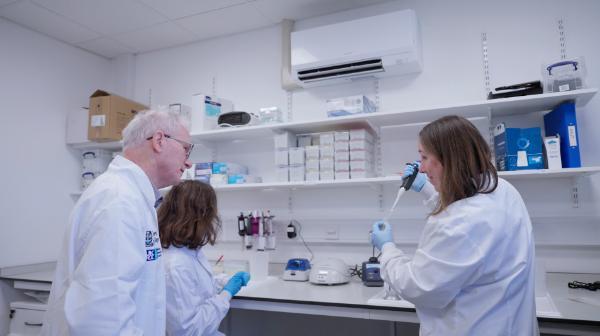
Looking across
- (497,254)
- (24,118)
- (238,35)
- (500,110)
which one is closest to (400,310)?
(497,254)

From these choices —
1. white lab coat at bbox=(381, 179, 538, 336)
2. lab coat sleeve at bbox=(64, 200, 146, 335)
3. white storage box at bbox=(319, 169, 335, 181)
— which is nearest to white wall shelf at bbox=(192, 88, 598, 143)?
white storage box at bbox=(319, 169, 335, 181)

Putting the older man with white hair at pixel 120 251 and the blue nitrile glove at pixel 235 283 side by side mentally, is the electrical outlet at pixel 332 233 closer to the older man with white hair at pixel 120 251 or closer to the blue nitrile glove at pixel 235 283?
the blue nitrile glove at pixel 235 283

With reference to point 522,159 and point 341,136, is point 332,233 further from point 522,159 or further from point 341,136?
point 522,159

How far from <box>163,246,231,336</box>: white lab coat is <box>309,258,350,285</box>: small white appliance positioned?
2.27 ft

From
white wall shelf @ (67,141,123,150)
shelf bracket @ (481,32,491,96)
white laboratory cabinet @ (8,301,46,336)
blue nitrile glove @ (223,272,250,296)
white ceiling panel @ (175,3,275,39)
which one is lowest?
white laboratory cabinet @ (8,301,46,336)

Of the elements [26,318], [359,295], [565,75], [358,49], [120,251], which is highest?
[358,49]

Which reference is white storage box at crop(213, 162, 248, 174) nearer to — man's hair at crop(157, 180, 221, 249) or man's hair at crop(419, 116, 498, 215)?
man's hair at crop(157, 180, 221, 249)

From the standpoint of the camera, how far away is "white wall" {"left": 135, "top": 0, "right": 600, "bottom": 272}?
2.27 metres

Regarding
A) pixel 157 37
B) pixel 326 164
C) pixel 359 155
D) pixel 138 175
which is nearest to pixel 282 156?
pixel 326 164

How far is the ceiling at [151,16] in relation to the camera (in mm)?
2791

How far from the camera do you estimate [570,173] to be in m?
2.08

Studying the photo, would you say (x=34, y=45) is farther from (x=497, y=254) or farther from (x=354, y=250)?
(x=497, y=254)

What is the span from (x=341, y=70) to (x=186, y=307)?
1831 millimetres

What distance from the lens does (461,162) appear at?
124 centimetres
